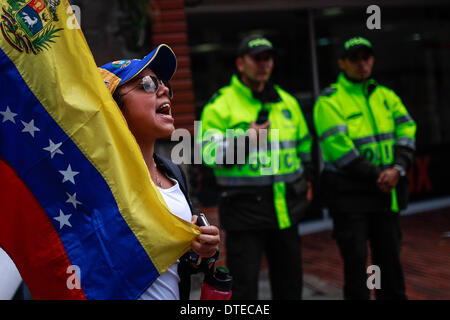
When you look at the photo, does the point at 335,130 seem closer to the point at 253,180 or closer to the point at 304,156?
the point at 304,156

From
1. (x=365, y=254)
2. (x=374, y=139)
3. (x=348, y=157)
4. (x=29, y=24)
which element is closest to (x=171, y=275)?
(x=29, y=24)

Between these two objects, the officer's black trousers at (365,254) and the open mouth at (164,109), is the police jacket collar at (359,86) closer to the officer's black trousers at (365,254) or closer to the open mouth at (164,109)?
the officer's black trousers at (365,254)

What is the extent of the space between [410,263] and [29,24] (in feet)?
17.0

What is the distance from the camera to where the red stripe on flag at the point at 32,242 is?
5.01 feet

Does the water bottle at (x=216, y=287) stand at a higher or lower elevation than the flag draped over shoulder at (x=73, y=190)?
lower

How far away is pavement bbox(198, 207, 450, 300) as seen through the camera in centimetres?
474

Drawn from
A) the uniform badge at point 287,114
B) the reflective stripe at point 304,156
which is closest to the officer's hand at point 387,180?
the reflective stripe at point 304,156

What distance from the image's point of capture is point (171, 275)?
5.95ft

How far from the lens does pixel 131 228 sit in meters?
1.55

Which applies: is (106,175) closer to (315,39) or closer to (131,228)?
(131,228)

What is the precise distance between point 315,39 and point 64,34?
6.34 meters

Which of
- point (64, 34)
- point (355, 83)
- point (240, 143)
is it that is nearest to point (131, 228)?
point (64, 34)

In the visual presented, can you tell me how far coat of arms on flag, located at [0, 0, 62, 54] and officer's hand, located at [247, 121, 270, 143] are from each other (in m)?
1.98

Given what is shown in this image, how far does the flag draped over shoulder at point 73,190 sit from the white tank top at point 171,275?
15cm
